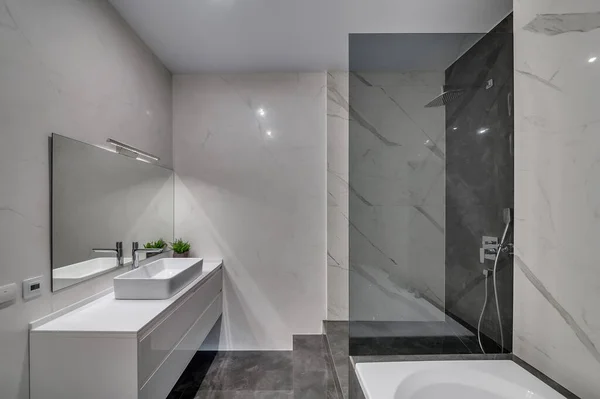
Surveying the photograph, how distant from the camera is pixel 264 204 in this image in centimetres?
284

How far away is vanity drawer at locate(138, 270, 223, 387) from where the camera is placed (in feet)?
4.51

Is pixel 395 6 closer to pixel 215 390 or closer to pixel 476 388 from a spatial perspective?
pixel 476 388

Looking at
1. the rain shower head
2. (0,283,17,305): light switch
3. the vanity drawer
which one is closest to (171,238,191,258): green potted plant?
the vanity drawer

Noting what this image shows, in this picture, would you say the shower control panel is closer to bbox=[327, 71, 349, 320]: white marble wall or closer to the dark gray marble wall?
the dark gray marble wall

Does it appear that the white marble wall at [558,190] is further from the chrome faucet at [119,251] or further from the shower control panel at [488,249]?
the chrome faucet at [119,251]

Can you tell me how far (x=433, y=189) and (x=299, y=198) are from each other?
1340 millimetres

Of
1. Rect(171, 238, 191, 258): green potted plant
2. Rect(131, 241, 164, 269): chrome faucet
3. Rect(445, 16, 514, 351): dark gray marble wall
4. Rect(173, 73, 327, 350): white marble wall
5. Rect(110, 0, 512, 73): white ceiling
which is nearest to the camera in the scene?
Rect(445, 16, 514, 351): dark gray marble wall

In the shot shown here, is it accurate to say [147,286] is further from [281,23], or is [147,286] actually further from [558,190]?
[558,190]

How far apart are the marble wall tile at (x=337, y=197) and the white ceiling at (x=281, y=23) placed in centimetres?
36

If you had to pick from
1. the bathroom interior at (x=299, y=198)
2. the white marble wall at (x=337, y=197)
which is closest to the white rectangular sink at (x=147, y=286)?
the bathroom interior at (x=299, y=198)

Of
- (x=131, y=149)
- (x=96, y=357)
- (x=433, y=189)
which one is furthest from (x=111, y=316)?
(x=433, y=189)

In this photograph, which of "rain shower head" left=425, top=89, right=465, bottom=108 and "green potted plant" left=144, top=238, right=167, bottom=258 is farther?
"green potted plant" left=144, top=238, right=167, bottom=258

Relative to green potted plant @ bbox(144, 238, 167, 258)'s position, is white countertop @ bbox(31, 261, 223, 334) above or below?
below

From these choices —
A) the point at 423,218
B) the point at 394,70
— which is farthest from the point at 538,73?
the point at 423,218
